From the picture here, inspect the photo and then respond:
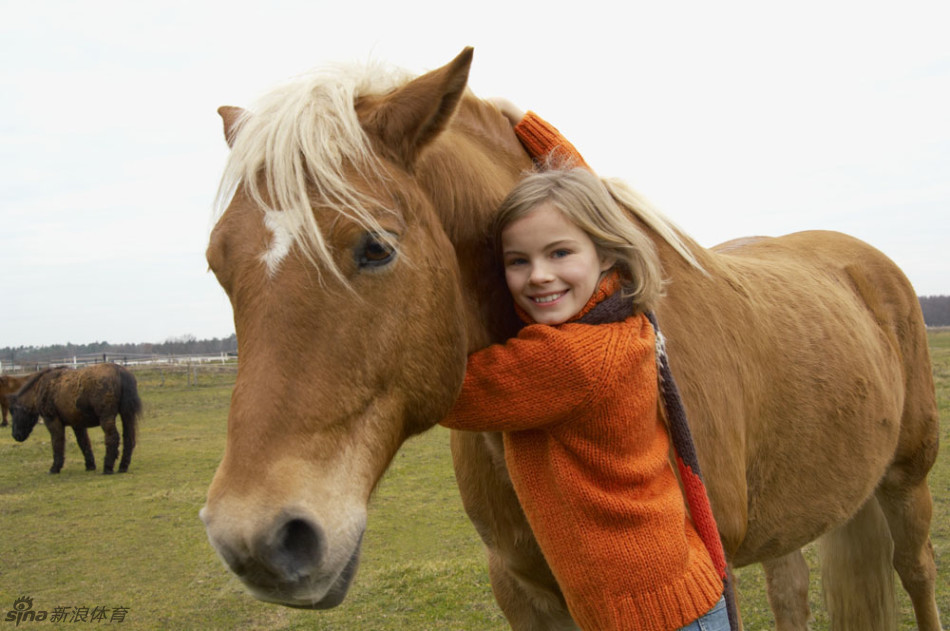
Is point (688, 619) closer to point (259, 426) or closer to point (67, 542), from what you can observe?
point (259, 426)

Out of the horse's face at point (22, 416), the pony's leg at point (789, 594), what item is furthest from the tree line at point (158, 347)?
the pony's leg at point (789, 594)

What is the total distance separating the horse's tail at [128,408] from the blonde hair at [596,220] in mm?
11287

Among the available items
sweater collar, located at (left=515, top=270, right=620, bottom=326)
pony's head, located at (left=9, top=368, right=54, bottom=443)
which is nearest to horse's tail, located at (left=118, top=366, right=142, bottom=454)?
pony's head, located at (left=9, top=368, right=54, bottom=443)

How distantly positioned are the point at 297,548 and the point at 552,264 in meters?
0.98

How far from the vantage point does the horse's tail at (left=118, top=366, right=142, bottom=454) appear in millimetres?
11383

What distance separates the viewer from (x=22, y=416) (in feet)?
43.0

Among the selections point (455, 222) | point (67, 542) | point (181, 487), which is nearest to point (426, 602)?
point (455, 222)

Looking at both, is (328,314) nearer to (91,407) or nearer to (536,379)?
(536,379)

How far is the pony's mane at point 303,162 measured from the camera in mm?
1524

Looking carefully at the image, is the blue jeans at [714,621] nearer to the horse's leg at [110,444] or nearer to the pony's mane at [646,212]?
the pony's mane at [646,212]

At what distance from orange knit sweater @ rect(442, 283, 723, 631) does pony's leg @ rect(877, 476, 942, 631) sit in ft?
8.99

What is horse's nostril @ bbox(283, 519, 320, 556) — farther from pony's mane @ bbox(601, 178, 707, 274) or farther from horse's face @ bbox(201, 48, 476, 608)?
pony's mane @ bbox(601, 178, 707, 274)

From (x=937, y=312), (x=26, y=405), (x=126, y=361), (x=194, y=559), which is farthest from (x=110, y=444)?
(x=937, y=312)

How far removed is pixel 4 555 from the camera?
22.5ft
